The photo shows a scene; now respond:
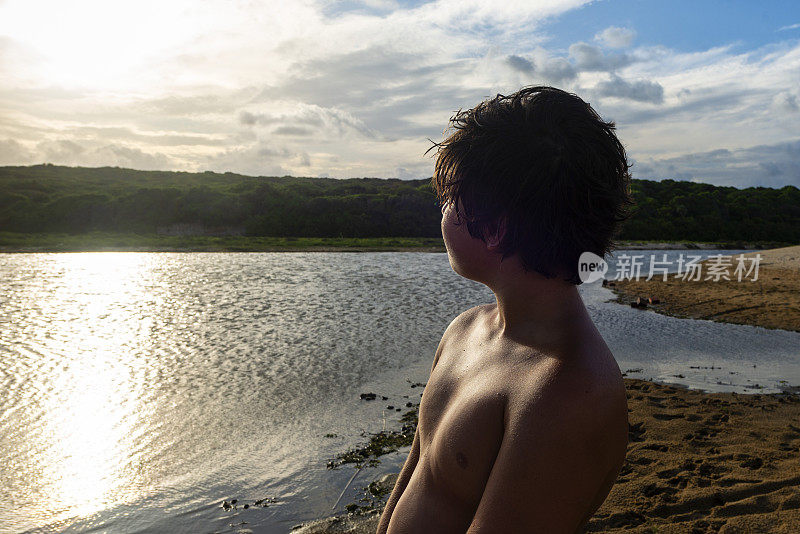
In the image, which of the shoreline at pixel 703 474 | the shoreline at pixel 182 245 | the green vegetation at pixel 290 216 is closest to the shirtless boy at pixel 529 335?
the shoreline at pixel 703 474

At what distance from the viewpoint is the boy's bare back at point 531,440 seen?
1041 millimetres

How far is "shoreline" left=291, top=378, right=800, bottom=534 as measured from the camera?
4.88 m

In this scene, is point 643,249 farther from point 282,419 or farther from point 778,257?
point 282,419

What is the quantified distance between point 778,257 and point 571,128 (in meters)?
36.2

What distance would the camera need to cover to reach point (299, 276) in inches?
1077

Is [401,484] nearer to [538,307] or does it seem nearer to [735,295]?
[538,307]

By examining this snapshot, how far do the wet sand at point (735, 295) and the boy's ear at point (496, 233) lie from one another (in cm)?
1750

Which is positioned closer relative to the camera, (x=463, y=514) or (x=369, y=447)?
(x=463, y=514)

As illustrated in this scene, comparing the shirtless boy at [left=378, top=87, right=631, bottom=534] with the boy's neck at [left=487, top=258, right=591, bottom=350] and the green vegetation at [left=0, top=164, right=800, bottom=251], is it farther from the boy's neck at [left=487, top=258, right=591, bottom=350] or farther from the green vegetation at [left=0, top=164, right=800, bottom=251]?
the green vegetation at [left=0, top=164, right=800, bottom=251]

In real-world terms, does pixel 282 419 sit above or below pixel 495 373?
Result: below

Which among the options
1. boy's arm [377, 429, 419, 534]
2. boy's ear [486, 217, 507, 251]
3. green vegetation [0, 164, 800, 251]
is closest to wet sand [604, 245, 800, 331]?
boy's arm [377, 429, 419, 534]

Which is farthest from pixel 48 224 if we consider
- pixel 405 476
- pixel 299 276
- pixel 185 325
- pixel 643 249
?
pixel 405 476

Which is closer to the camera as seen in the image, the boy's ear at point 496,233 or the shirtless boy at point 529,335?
the shirtless boy at point 529,335

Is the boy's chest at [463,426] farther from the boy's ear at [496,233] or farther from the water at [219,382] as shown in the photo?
the water at [219,382]
